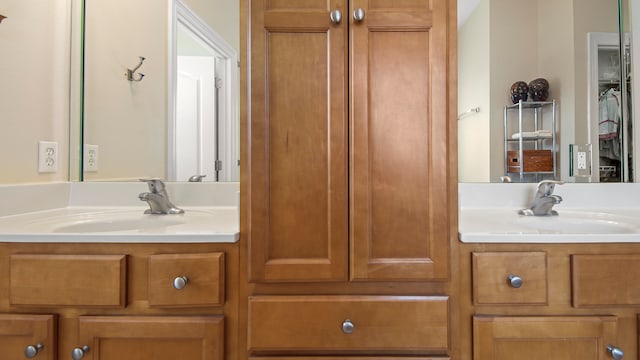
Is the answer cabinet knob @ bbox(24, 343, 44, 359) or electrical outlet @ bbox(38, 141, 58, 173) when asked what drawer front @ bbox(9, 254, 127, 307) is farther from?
electrical outlet @ bbox(38, 141, 58, 173)

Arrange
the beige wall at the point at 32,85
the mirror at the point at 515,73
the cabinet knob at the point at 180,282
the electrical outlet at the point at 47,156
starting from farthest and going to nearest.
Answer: the mirror at the point at 515,73 < the electrical outlet at the point at 47,156 < the beige wall at the point at 32,85 < the cabinet knob at the point at 180,282

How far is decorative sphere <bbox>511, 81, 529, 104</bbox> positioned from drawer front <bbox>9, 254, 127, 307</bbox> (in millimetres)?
1501

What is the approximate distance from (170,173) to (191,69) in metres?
0.46

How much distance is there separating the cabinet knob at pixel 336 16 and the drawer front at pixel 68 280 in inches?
32.6

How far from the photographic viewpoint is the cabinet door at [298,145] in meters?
0.82

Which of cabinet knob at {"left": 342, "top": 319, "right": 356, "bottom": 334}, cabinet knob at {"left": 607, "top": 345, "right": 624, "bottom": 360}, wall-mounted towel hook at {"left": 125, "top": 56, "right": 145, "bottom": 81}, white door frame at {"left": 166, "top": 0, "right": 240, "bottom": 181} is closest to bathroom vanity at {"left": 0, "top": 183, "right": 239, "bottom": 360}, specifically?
cabinet knob at {"left": 342, "top": 319, "right": 356, "bottom": 334}

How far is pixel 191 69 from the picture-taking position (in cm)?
135

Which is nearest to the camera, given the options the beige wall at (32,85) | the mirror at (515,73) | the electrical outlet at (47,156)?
the beige wall at (32,85)

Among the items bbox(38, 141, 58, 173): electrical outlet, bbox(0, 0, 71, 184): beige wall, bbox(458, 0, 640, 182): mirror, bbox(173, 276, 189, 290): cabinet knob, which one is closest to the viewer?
bbox(173, 276, 189, 290): cabinet knob

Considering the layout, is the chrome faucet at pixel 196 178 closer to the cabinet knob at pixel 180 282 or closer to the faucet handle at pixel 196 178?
the faucet handle at pixel 196 178

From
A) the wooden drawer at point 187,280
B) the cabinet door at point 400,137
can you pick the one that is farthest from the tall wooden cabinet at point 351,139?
the wooden drawer at point 187,280

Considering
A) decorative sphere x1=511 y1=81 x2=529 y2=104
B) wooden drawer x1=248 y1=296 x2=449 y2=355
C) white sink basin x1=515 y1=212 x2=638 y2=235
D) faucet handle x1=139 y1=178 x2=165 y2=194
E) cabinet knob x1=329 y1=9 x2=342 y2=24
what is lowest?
wooden drawer x1=248 y1=296 x2=449 y2=355

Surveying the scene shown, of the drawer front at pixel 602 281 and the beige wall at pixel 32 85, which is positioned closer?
the drawer front at pixel 602 281

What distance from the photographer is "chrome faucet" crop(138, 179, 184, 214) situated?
1161 mm
